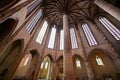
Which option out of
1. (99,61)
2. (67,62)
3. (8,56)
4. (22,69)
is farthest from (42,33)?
(99,61)

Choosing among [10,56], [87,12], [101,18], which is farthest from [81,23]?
[10,56]

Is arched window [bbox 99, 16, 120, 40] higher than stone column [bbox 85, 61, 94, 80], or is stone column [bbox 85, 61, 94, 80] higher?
arched window [bbox 99, 16, 120, 40]

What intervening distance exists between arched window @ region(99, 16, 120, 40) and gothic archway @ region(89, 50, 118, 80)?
318 centimetres

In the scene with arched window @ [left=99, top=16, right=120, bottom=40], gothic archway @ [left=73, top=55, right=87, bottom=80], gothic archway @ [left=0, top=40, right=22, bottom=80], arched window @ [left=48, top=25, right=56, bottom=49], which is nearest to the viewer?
gothic archway @ [left=0, top=40, right=22, bottom=80]

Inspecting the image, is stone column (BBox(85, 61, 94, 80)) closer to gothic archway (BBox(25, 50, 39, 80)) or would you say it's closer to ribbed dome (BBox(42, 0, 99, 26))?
gothic archway (BBox(25, 50, 39, 80))

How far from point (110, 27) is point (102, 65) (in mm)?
5328

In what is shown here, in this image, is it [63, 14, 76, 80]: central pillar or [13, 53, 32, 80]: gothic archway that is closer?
[63, 14, 76, 80]: central pillar

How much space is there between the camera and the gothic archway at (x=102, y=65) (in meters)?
12.6

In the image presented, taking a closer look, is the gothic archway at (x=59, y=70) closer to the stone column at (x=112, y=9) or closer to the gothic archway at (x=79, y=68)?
the gothic archway at (x=79, y=68)

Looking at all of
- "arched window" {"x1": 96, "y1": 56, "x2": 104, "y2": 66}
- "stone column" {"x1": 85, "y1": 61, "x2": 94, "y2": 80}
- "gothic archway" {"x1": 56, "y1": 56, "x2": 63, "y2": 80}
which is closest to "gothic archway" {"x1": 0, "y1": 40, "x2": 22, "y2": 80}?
"gothic archway" {"x1": 56, "y1": 56, "x2": 63, "y2": 80}

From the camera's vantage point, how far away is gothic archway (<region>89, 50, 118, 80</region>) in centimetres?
1255

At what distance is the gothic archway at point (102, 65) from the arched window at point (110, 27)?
3179mm

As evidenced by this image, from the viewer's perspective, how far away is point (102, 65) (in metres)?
13.6

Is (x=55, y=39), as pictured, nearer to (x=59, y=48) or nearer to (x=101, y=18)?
(x=59, y=48)
